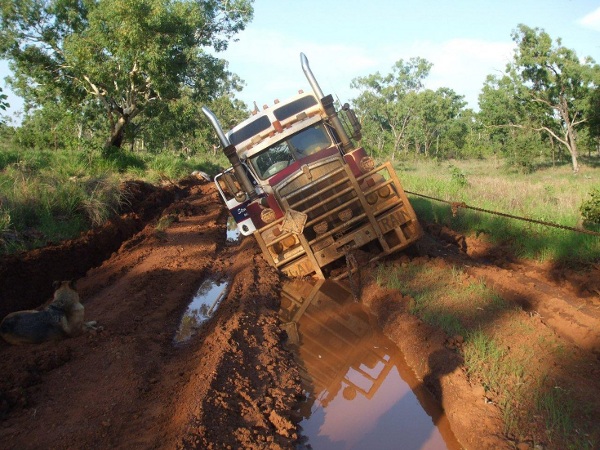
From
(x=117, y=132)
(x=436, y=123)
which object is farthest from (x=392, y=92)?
(x=117, y=132)

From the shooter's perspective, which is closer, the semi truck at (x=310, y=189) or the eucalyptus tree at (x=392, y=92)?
the semi truck at (x=310, y=189)

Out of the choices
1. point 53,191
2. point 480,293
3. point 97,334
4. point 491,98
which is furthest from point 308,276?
point 491,98

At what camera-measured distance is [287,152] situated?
928 centimetres

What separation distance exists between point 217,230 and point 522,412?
10874mm

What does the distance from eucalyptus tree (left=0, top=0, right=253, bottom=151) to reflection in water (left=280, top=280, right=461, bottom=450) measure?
11882 millimetres

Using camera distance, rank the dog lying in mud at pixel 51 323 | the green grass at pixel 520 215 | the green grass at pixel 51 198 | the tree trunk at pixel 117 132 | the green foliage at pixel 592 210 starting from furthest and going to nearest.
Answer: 1. the tree trunk at pixel 117 132
2. the green grass at pixel 51 198
3. the green foliage at pixel 592 210
4. the green grass at pixel 520 215
5. the dog lying in mud at pixel 51 323

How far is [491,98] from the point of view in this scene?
31.9 metres

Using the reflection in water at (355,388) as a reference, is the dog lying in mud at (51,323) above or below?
above

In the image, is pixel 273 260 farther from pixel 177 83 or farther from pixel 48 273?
pixel 177 83

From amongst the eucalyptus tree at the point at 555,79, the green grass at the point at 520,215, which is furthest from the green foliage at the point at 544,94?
the green grass at the point at 520,215

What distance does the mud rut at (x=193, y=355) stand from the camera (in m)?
4.13

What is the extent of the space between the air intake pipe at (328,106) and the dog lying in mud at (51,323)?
4.94 m

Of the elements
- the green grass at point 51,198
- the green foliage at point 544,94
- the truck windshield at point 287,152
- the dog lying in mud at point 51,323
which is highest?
the green grass at point 51,198

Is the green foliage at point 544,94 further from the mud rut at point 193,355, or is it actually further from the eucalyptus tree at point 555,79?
the mud rut at point 193,355
